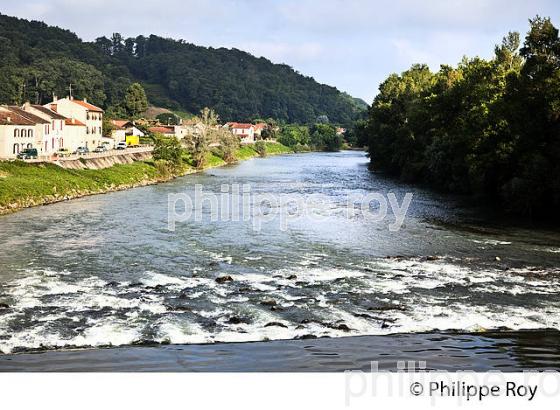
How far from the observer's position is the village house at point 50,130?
80.2m

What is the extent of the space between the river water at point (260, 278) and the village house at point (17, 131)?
79.2 feet

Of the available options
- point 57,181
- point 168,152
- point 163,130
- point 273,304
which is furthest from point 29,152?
point 163,130

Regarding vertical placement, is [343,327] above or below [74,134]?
below

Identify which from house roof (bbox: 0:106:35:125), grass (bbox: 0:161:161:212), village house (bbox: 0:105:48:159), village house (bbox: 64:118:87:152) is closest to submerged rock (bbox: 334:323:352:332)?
grass (bbox: 0:161:161:212)

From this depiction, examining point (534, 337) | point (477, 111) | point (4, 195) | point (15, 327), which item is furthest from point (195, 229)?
point (477, 111)

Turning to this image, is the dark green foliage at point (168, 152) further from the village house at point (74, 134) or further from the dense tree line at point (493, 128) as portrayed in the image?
the dense tree line at point (493, 128)

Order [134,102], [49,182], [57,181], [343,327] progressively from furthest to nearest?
1. [134,102]
2. [57,181]
3. [49,182]
4. [343,327]

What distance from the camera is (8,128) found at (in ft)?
225

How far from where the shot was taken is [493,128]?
55094 mm

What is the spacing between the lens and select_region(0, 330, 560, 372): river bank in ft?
53.8

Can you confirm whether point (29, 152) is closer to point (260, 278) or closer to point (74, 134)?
point (74, 134)

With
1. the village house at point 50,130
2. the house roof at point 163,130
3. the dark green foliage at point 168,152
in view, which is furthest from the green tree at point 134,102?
the dark green foliage at point 168,152

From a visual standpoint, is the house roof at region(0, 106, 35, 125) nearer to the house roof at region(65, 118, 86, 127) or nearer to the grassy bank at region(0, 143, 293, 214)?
the grassy bank at region(0, 143, 293, 214)

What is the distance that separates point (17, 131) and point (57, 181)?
16954 mm
